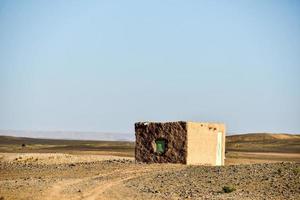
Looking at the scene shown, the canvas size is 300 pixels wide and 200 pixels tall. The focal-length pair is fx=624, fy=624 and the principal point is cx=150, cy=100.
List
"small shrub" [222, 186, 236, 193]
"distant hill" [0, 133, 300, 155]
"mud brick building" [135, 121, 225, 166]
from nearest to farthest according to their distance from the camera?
"small shrub" [222, 186, 236, 193], "mud brick building" [135, 121, 225, 166], "distant hill" [0, 133, 300, 155]

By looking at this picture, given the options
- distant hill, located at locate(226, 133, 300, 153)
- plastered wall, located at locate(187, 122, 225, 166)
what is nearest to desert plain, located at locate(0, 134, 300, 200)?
plastered wall, located at locate(187, 122, 225, 166)

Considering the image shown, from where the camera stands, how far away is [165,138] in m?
34.0

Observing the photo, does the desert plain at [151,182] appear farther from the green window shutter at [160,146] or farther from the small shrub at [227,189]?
the green window shutter at [160,146]

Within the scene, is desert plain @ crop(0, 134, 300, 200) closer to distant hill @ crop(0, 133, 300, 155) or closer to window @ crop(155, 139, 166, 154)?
window @ crop(155, 139, 166, 154)

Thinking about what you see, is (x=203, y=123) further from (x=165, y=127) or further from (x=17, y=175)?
(x=17, y=175)

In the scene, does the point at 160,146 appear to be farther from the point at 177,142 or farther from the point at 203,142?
the point at 203,142

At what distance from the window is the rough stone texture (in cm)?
17

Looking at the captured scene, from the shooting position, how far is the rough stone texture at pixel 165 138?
3353 cm

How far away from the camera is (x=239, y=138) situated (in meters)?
95.2

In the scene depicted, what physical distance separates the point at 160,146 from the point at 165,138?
2.02ft

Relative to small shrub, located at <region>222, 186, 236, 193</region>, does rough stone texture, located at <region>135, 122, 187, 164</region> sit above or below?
above

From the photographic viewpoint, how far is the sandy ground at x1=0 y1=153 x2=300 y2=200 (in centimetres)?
2238

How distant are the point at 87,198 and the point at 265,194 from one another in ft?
20.6

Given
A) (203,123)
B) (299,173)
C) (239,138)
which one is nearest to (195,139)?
(203,123)
